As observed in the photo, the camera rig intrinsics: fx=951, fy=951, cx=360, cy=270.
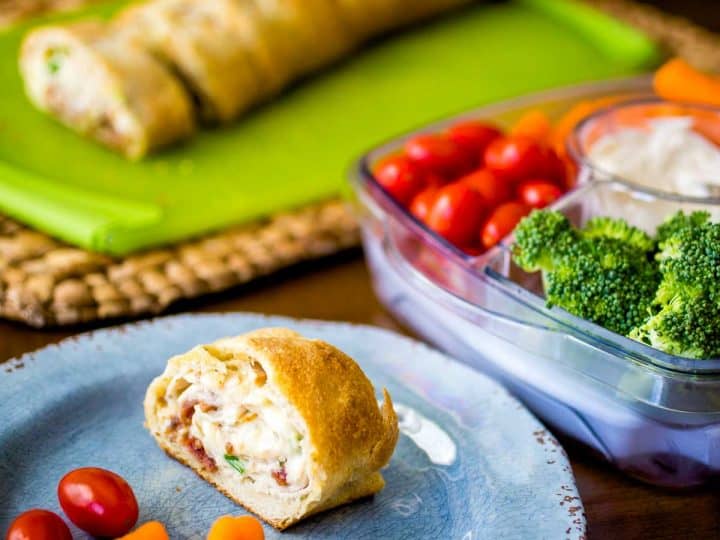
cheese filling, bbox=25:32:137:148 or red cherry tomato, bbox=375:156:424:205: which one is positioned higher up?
cheese filling, bbox=25:32:137:148

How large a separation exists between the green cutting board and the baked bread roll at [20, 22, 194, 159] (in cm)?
6

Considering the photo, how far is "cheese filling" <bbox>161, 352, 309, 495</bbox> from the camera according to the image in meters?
1.75

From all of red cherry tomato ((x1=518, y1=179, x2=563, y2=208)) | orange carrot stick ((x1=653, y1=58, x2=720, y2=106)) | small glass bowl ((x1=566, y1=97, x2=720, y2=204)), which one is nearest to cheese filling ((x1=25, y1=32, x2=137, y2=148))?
red cherry tomato ((x1=518, y1=179, x2=563, y2=208))

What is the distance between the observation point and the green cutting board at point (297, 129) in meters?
2.81

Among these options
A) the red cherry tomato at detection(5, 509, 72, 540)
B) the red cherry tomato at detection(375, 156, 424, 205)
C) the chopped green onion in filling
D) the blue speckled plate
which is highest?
the chopped green onion in filling

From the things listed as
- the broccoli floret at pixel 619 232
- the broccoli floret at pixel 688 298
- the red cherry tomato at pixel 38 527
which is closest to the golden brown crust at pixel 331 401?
the red cherry tomato at pixel 38 527

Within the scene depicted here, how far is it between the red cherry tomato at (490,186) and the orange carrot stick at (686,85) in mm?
760

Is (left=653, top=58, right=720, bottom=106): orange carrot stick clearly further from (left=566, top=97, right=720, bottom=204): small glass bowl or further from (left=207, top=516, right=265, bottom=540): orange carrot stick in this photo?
(left=207, top=516, right=265, bottom=540): orange carrot stick

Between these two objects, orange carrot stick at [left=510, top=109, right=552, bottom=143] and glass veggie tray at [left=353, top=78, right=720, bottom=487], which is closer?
glass veggie tray at [left=353, top=78, right=720, bottom=487]

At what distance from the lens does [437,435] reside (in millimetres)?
2006

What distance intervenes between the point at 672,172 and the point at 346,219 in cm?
96

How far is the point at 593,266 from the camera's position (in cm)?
197

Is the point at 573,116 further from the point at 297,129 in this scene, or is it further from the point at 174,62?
the point at 174,62

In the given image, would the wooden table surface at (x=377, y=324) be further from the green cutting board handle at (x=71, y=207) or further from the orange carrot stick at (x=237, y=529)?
the orange carrot stick at (x=237, y=529)
